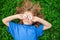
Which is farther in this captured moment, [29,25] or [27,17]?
[29,25]

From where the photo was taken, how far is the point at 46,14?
268 centimetres

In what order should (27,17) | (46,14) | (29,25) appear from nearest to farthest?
(27,17), (29,25), (46,14)

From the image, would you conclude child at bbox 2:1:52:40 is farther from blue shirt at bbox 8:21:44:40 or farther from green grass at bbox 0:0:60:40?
green grass at bbox 0:0:60:40

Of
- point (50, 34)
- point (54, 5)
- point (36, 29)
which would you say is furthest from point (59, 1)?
point (36, 29)

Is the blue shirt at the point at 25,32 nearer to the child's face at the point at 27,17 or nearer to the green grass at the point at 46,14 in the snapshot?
the child's face at the point at 27,17

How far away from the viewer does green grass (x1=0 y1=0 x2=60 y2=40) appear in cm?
263

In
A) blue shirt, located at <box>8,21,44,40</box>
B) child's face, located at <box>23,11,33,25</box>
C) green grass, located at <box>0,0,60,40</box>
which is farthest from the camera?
green grass, located at <box>0,0,60,40</box>

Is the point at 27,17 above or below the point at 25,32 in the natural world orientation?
above

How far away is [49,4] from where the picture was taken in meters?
2.74

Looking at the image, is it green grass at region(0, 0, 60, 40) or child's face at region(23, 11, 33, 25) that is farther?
green grass at region(0, 0, 60, 40)

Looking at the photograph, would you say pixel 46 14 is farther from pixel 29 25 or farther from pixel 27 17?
pixel 27 17

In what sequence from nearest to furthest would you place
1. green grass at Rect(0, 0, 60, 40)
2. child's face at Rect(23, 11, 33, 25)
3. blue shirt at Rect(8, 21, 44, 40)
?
1. child's face at Rect(23, 11, 33, 25)
2. blue shirt at Rect(8, 21, 44, 40)
3. green grass at Rect(0, 0, 60, 40)

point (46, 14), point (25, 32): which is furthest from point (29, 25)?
point (46, 14)

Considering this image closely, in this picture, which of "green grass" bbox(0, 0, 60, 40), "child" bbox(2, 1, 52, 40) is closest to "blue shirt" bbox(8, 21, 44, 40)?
"child" bbox(2, 1, 52, 40)
